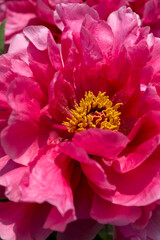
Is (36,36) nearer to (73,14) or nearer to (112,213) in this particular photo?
(73,14)

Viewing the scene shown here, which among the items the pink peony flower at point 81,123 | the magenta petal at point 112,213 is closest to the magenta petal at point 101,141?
the pink peony flower at point 81,123

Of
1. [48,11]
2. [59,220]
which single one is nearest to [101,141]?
[59,220]

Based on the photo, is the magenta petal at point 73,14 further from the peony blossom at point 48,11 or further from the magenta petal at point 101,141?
the magenta petal at point 101,141

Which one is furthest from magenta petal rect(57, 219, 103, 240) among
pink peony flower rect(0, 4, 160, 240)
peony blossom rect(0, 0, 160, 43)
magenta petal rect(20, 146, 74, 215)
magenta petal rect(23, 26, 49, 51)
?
peony blossom rect(0, 0, 160, 43)

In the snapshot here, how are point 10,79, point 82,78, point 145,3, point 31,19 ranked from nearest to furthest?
1. point 10,79
2. point 82,78
3. point 145,3
4. point 31,19

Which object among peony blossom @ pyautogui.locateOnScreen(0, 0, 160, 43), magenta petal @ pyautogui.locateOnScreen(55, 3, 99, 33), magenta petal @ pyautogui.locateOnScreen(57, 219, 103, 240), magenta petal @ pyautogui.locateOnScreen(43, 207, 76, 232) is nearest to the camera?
magenta petal @ pyautogui.locateOnScreen(43, 207, 76, 232)

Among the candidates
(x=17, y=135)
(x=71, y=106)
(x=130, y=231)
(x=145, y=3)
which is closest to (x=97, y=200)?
(x=130, y=231)

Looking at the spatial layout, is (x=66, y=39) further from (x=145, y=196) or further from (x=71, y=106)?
(x=145, y=196)

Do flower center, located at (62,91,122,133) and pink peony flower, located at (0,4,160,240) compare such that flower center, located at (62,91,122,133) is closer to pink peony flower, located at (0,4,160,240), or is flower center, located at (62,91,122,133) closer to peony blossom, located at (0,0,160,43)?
pink peony flower, located at (0,4,160,240)
